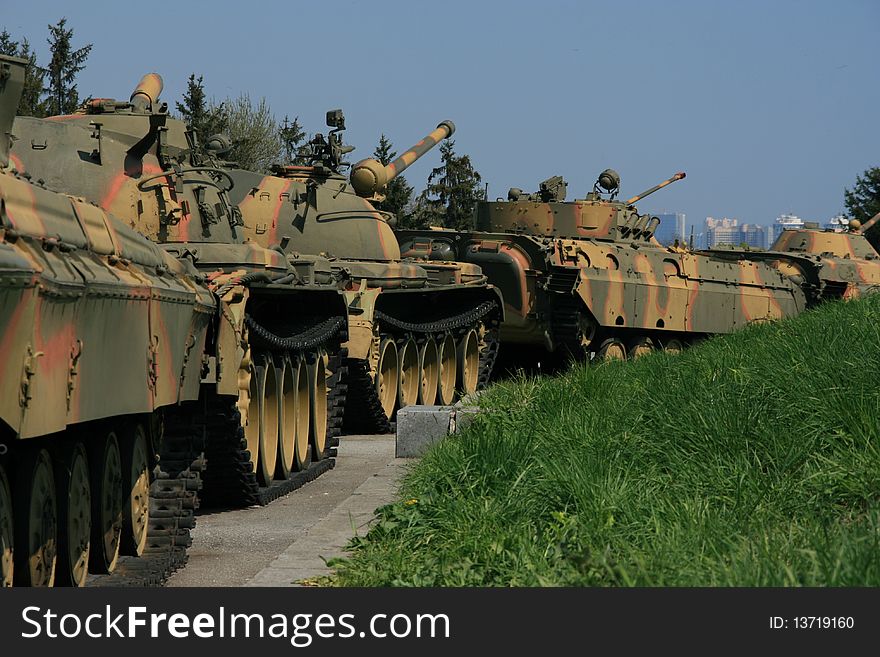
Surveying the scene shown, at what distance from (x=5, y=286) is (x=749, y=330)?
12239mm

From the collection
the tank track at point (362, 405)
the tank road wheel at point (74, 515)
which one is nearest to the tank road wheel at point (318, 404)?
the tank track at point (362, 405)

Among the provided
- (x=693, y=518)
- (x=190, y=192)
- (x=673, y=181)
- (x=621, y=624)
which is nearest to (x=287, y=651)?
(x=621, y=624)

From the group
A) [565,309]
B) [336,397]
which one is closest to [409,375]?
[565,309]

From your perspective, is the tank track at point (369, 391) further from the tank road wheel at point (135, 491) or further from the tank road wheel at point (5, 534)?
the tank road wheel at point (5, 534)

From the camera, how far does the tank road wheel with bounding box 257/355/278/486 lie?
37.6 ft

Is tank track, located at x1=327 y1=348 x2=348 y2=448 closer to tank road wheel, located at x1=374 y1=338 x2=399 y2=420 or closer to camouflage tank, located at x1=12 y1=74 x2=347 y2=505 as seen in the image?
camouflage tank, located at x1=12 y1=74 x2=347 y2=505

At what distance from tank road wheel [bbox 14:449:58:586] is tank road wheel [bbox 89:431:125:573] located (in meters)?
0.78

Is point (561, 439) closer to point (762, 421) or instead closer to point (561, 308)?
point (762, 421)

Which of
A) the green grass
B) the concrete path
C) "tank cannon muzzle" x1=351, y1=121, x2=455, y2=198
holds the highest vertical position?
"tank cannon muzzle" x1=351, y1=121, x2=455, y2=198

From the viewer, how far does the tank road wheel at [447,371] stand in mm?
19172

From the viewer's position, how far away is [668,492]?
24.0ft

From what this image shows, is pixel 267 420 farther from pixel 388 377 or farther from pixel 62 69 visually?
pixel 62 69

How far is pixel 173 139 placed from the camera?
12.2 m

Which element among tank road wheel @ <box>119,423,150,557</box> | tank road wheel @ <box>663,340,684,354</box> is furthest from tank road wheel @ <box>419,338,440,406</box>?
tank road wheel @ <box>119,423,150,557</box>
